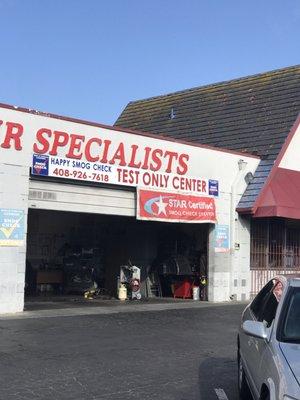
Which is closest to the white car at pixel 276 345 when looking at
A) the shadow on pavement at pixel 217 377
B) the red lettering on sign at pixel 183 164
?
the shadow on pavement at pixel 217 377

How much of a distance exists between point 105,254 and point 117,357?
13591mm

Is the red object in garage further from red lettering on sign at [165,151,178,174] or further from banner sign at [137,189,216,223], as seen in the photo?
red lettering on sign at [165,151,178,174]

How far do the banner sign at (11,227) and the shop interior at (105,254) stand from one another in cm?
615

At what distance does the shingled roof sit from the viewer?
2067cm

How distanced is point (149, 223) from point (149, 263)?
1506mm

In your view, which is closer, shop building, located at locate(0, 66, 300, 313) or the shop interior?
shop building, located at locate(0, 66, 300, 313)

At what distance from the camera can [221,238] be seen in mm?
19062

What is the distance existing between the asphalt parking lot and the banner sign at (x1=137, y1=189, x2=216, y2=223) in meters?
3.82

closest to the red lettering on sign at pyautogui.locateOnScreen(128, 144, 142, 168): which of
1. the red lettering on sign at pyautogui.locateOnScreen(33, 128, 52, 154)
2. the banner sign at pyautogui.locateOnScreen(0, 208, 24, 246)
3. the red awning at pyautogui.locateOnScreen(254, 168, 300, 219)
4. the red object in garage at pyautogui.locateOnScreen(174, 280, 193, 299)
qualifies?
the red lettering on sign at pyautogui.locateOnScreen(33, 128, 52, 154)

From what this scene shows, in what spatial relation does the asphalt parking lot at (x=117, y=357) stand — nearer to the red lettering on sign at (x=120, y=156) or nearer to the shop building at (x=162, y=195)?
the shop building at (x=162, y=195)

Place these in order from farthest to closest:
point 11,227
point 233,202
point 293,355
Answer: point 233,202 < point 11,227 < point 293,355

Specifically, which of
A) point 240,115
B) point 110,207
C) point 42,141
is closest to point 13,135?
point 42,141

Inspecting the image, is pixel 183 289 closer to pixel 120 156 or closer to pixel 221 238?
pixel 221 238

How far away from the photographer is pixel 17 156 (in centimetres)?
1438
